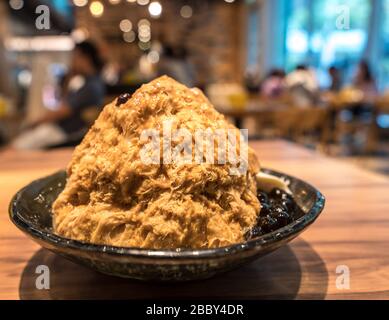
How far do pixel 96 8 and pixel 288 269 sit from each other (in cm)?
848

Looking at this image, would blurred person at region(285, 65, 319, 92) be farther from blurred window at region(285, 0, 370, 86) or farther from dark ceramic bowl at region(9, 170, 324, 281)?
dark ceramic bowl at region(9, 170, 324, 281)

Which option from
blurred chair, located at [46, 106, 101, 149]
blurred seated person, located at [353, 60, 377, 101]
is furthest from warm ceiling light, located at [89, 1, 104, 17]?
blurred chair, located at [46, 106, 101, 149]

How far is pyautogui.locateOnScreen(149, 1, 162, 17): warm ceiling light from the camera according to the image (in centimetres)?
783

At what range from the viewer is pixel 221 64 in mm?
8789

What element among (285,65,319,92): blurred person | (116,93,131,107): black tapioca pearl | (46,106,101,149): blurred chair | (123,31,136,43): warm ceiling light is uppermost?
(123,31,136,43): warm ceiling light

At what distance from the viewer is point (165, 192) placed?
0.54m

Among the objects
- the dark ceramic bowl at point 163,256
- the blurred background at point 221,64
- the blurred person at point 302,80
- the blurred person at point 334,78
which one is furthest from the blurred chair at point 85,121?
the blurred person at point 334,78

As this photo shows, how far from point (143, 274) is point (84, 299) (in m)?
0.12

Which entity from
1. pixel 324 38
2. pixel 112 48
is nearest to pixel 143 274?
pixel 324 38

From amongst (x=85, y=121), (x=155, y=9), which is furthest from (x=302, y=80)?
(x=155, y=9)

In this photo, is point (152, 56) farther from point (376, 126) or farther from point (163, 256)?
point (163, 256)

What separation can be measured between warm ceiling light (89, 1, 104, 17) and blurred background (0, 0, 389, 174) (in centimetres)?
3

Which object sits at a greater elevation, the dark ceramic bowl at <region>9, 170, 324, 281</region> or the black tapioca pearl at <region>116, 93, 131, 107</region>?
the black tapioca pearl at <region>116, 93, 131, 107</region>
